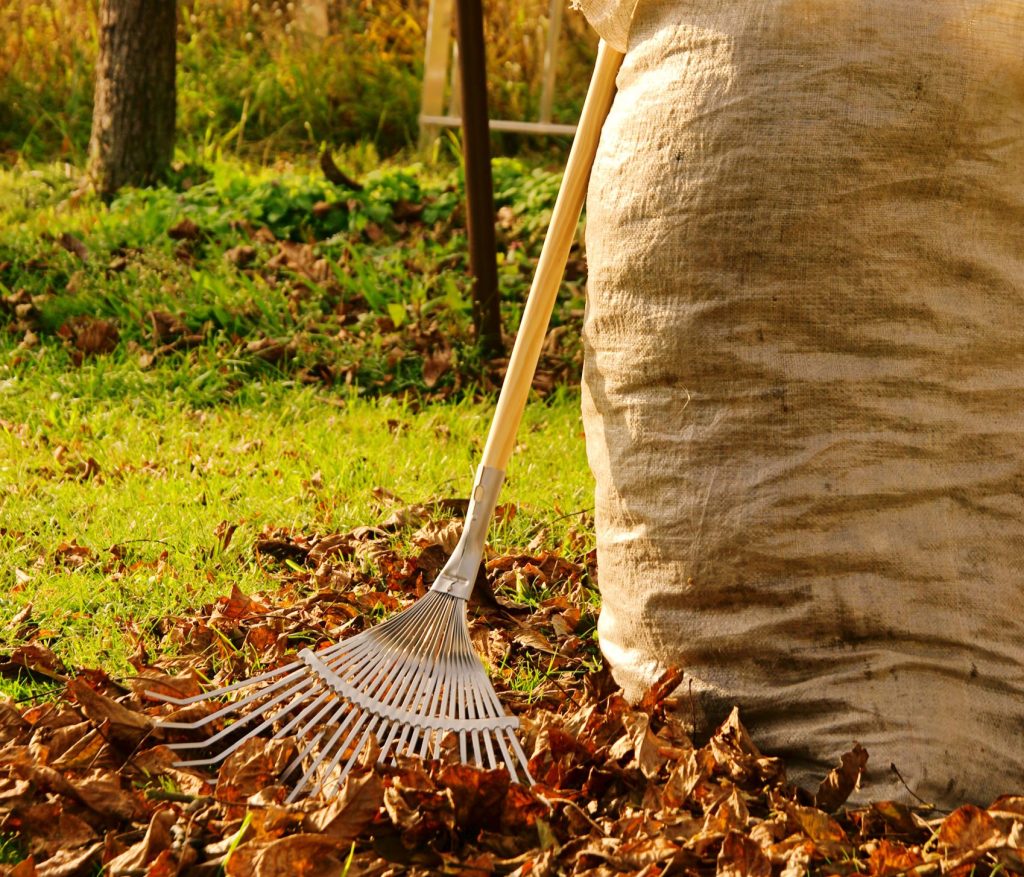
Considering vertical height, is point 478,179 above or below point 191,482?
above

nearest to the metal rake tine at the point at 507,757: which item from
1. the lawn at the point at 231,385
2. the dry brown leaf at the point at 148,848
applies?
the dry brown leaf at the point at 148,848

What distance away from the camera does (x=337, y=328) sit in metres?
4.29

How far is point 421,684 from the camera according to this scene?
191 cm

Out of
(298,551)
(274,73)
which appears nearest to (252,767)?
(298,551)

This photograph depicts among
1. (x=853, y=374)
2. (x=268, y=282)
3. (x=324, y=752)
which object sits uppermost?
(x=853, y=374)

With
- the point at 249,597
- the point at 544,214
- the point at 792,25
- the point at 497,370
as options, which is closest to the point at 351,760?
the point at 249,597

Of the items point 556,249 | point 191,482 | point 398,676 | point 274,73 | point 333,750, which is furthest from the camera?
point 274,73

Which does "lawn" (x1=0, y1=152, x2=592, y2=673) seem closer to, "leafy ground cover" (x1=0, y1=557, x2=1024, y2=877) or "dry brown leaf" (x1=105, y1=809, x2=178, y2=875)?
"leafy ground cover" (x1=0, y1=557, x2=1024, y2=877)

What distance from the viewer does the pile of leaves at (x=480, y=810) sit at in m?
1.50

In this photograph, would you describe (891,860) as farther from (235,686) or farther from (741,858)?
(235,686)

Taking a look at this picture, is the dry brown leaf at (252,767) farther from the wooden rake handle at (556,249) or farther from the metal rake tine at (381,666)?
the wooden rake handle at (556,249)

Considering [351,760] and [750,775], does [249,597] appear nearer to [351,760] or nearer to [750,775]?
[351,760]

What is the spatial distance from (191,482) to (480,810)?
1.77 meters

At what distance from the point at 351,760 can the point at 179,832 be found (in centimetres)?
24
